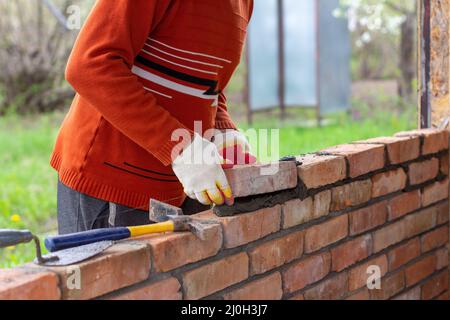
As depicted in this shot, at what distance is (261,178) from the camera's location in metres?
1.84

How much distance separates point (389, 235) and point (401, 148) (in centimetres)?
33

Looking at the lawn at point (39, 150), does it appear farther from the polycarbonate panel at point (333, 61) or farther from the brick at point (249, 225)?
the brick at point (249, 225)

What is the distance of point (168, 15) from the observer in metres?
1.67

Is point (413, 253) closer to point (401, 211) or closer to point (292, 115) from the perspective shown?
point (401, 211)

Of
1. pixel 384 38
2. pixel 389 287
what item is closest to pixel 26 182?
pixel 389 287

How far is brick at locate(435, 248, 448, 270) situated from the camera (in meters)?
2.81

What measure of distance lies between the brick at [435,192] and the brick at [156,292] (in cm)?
139

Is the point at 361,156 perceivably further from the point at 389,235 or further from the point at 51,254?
the point at 51,254

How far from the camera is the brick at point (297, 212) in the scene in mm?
1983

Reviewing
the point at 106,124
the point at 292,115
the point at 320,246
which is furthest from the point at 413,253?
the point at 292,115

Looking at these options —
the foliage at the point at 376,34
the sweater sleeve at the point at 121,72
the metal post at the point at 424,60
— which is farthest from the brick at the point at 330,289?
the foliage at the point at 376,34

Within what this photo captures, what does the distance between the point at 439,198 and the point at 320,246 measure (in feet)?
2.93

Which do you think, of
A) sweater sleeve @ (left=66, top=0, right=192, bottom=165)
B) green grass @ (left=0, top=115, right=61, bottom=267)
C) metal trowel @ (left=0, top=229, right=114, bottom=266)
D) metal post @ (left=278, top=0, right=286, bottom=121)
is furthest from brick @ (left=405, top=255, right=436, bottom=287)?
metal post @ (left=278, top=0, right=286, bottom=121)

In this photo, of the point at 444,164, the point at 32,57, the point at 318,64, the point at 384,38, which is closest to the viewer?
the point at 444,164
